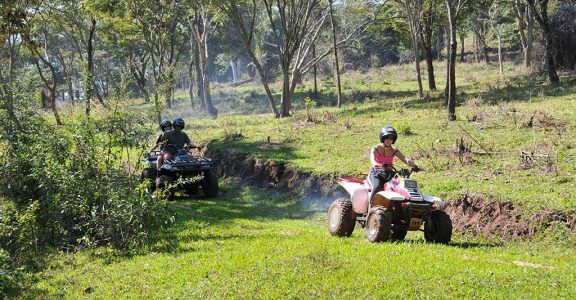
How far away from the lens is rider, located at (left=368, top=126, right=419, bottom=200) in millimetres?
10984

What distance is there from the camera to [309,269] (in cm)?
845

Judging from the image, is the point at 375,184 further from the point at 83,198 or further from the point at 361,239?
the point at 83,198

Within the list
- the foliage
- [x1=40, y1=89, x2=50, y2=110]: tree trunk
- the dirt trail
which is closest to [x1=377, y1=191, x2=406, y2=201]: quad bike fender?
Result: the dirt trail

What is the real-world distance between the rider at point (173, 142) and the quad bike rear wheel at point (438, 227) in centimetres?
985

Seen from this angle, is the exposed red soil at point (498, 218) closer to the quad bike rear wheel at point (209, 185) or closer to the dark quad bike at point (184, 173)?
the dark quad bike at point (184, 173)

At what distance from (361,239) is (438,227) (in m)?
1.53

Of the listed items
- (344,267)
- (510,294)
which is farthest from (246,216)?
(510,294)

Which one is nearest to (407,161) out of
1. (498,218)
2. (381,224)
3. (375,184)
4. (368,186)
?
(375,184)

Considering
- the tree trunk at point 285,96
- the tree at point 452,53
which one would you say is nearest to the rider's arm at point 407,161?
the tree at point 452,53

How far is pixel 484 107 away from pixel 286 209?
11.4m

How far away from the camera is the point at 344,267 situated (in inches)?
334

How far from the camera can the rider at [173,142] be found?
1848 centimetres

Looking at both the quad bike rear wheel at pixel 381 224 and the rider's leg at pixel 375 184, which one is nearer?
the quad bike rear wheel at pixel 381 224

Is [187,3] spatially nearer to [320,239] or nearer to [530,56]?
[530,56]
